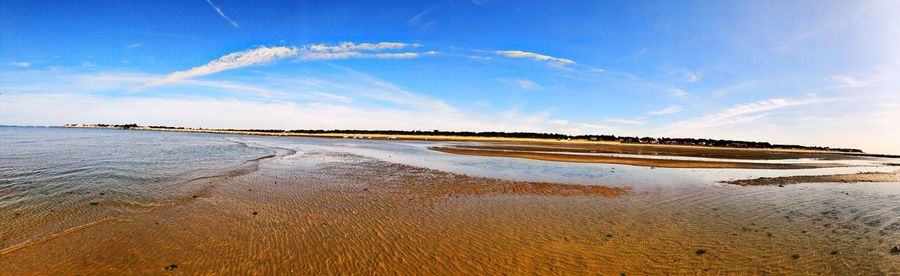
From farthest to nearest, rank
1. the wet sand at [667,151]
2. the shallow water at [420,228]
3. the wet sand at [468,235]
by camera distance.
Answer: the wet sand at [667,151]
the shallow water at [420,228]
the wet sand at [468,235]

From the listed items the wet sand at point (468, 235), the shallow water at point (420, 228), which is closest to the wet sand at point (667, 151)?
the shallow water at point (420, 228)

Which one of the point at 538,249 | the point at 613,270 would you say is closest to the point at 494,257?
the point at 538,249

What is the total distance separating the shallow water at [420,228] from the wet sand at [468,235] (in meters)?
0.04

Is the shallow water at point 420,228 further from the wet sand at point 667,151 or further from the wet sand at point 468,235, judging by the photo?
the wet sand at point 667,151

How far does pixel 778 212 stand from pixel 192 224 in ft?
48.5

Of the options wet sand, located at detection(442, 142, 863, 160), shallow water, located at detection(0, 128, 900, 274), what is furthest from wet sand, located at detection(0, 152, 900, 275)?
wet sand, located at detection(442, 142, 863, 160)

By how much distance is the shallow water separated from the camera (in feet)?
19.8

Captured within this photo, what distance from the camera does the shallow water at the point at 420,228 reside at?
6027 millimetres

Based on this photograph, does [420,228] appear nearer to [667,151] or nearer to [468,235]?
[468,235]

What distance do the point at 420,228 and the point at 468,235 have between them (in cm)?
113

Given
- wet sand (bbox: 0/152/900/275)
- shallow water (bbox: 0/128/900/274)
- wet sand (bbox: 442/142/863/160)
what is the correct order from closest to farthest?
wet sand (bbox: 0/152/900/275)
shallow water (bbox: 0/128/900/274)
wet sand (bbox: 442/142/863/160)

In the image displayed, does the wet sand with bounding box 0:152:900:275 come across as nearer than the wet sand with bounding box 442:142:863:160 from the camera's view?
Yes

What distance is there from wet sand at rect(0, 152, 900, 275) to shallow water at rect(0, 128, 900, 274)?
0.04m

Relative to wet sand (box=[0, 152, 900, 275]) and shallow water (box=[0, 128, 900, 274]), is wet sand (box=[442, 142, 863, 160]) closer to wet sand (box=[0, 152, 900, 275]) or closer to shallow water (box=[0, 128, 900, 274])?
shallow water (box=[0, 128, 900, 274])
